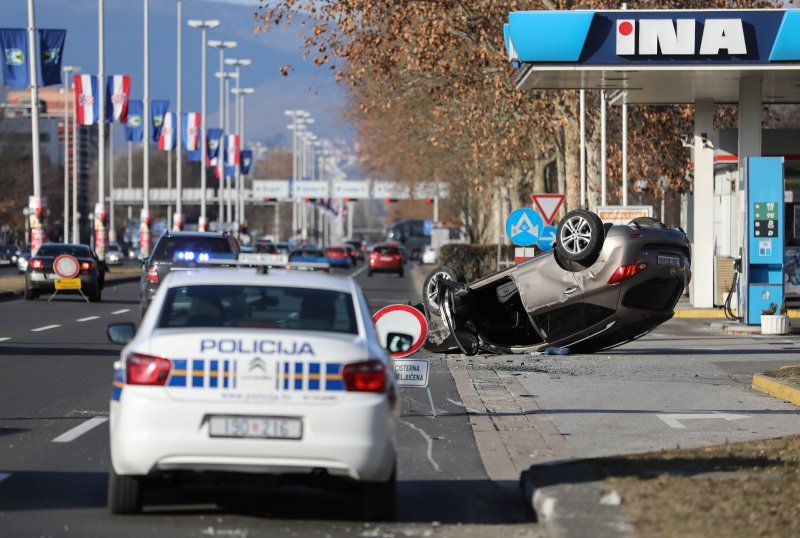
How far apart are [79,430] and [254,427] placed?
4720mm

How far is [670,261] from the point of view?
18906 mm

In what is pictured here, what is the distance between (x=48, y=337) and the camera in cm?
2366

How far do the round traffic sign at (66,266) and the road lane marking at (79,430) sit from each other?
23.7 metres

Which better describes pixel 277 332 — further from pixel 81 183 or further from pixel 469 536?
pixel 81 183

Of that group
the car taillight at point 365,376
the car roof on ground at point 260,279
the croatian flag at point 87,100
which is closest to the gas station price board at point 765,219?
the car roof on ground at point 260,279

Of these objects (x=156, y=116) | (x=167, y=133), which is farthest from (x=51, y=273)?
(x=167, y=133)

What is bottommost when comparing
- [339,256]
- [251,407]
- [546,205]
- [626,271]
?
[339,256]

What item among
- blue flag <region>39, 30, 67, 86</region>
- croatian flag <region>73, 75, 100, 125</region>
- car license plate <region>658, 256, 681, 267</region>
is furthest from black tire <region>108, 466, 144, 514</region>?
croatian flag <region>73, 75, 100, 125</region>

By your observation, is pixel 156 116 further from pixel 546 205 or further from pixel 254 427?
pixel 254 427

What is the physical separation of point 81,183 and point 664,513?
563ft

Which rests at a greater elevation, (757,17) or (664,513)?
(757,17)

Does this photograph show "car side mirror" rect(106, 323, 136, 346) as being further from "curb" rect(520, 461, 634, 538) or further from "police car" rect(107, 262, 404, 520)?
"curb" rect(520, 461, 634, 538)

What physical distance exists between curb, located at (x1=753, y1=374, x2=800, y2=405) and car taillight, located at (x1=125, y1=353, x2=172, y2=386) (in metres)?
8.48

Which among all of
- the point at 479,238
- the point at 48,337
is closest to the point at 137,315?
the point at 48,337
